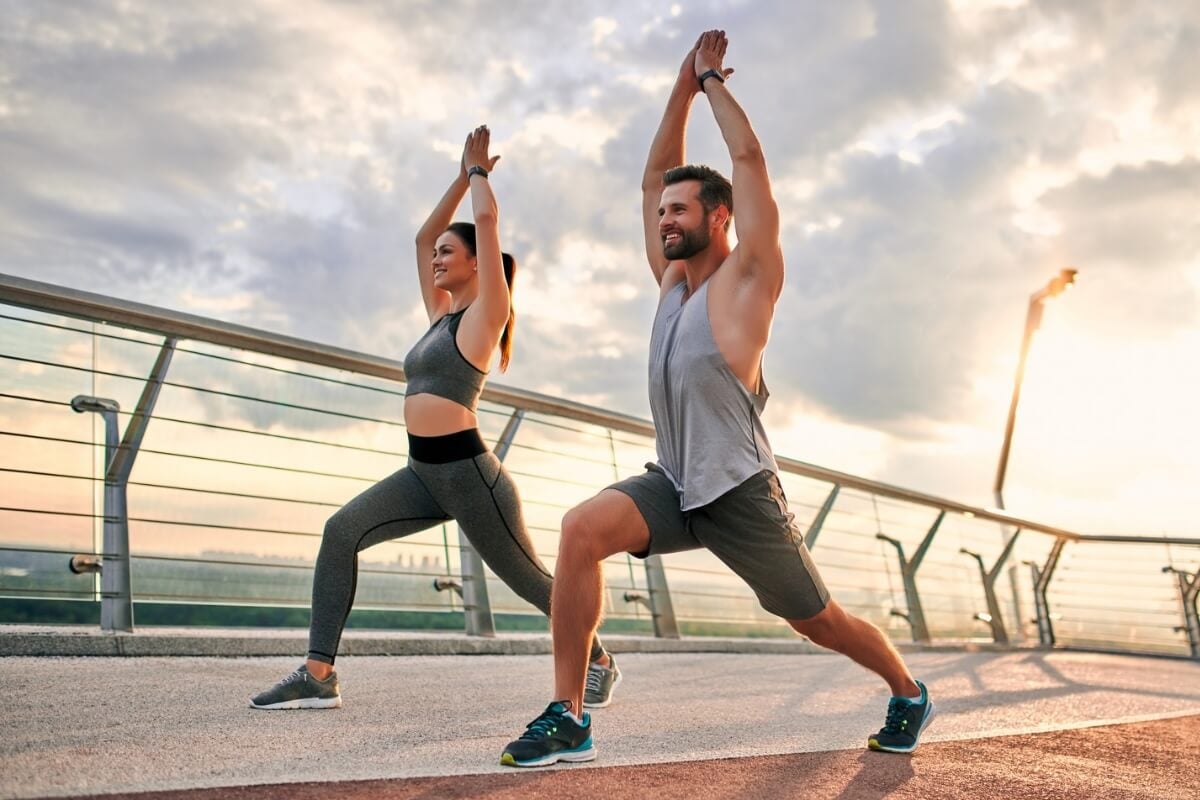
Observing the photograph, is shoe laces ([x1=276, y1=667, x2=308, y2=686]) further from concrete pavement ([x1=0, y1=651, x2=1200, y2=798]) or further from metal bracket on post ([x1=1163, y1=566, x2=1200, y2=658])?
metal bracket on post ([x1=1163, y1=566, x2=1200, y2=658])

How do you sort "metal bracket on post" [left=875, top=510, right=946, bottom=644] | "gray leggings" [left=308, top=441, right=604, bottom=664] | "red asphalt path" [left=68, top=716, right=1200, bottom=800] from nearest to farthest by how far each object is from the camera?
"red asphalt path" [left=68, top=716, right=1200, bottom=800]
"gray leggings" [left=308, top=441, right=604, bottom=664]
"metal bracket on post" [left=875, top=510, right=946, bottom=644]

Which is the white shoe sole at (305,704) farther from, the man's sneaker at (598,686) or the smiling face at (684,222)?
the smiling face at (684,222)

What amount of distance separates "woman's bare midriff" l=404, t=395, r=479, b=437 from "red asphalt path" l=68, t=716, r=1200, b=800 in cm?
149

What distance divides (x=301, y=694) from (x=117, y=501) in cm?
166

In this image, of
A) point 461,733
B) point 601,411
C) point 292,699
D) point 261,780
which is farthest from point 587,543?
point 601,411

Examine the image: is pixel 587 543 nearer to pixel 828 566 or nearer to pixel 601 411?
pixel 601 411

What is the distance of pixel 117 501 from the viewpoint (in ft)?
15.4

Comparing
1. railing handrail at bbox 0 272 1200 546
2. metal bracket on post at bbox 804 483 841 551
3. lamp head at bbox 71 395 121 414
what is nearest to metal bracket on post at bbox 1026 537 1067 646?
metal bracket on post at bbox 804 483 841 551

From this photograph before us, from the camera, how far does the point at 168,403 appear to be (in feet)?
16.2

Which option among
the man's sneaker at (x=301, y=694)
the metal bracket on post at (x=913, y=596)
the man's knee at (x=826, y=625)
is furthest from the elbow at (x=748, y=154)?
the metal bracket on post at (x=913, y=596)

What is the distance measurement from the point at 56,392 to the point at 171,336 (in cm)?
54

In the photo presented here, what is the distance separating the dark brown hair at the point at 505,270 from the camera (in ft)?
13.8

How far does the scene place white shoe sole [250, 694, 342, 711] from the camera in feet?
11.4

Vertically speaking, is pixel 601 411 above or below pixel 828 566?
above
